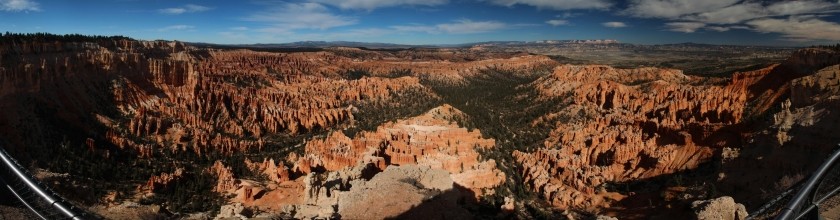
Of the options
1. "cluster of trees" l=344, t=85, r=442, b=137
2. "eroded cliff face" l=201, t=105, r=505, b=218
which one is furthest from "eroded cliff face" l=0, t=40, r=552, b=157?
"eroded cliff face" l=201, t=105, r=505, b=218

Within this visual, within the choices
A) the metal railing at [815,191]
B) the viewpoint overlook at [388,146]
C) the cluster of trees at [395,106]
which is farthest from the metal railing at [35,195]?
the cluster of trees at [395,106]

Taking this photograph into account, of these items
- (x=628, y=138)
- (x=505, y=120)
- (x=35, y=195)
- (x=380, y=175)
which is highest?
(x=35, y=195)

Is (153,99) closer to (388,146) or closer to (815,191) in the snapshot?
(388,146)

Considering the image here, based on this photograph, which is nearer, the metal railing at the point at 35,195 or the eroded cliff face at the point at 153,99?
the metal railing at the point at 35,195

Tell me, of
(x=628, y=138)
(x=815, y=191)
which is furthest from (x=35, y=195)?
(x=628, y=138)

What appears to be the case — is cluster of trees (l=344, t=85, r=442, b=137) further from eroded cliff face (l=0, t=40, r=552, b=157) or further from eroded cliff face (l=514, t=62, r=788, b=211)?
eroded cliff face (l=514, t=62, r=788, b=211)

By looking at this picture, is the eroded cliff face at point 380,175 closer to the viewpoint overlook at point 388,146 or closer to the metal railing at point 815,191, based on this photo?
the viewpoint overlook at point 388,146

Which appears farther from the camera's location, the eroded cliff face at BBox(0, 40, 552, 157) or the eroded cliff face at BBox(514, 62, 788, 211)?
the eroded cliff face at BBox(0, 40, 552, 157)
